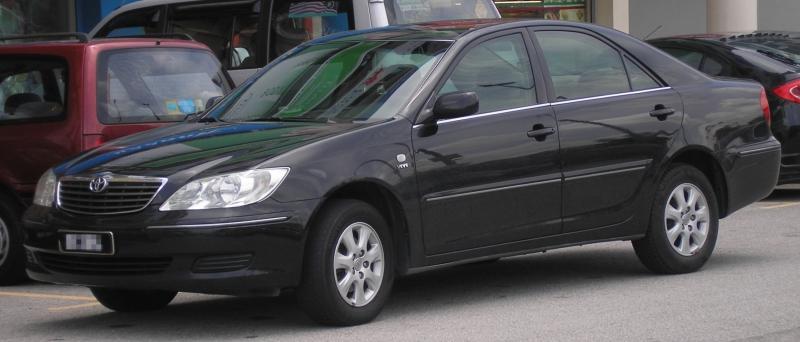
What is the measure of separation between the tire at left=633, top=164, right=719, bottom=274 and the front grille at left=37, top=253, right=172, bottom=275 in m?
3.27

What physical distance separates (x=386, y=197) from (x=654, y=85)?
2.30 m

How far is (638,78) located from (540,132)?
111cm

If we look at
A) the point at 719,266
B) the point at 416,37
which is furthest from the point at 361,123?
the point at 719,266

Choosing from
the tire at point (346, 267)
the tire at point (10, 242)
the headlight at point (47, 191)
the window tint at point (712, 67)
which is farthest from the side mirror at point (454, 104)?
the window tint at point (712, 67)

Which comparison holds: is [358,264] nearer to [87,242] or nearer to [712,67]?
[87,242]

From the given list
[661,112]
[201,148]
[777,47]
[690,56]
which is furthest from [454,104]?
[777,47]

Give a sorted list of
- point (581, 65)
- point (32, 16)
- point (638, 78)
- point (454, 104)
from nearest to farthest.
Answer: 1. point (454, 104)
2. point (581, 65)
3. point (638, 78)
4. point (32, 16)

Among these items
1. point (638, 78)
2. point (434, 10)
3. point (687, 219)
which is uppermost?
point (434, 10)

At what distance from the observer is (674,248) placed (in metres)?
9.17

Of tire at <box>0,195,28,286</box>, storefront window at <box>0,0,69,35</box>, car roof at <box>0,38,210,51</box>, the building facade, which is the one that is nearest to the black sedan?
car roof at <box>0,38,210,51</box>

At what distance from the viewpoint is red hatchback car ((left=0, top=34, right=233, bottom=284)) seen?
31.8 feet

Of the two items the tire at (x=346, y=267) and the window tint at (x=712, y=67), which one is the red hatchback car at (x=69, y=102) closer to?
the tire at (x=346, y=267)

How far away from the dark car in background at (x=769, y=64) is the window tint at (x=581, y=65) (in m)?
4.40

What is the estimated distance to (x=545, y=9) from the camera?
24.9 metres
